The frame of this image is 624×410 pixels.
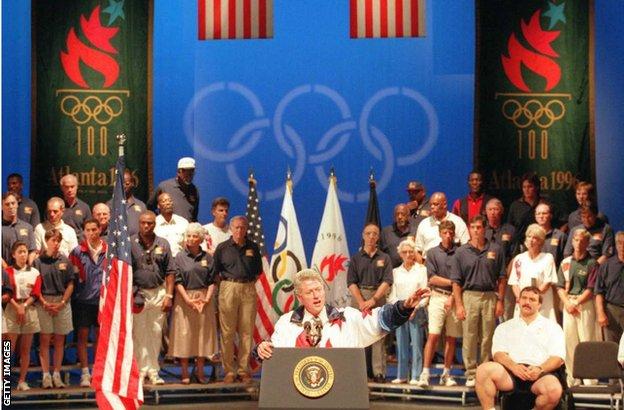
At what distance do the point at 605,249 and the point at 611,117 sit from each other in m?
2.80

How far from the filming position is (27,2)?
14133 millimetres

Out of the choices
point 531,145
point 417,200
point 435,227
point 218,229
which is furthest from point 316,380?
point 531,145

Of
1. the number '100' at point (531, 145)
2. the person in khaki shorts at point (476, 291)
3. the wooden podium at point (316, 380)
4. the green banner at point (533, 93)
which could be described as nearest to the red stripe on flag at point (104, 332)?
the person in khaki shorts at point (476, 291)

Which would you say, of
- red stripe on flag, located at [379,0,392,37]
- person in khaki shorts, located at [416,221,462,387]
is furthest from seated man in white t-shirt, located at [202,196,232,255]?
red stripe on flag, located at [379,0,392,37]

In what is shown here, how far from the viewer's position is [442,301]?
40.0 feet

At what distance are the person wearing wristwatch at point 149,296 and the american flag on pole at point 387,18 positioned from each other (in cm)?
392

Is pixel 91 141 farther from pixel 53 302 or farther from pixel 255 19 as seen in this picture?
pixel 53 302

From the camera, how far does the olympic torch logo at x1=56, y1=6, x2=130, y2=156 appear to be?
46.5ft

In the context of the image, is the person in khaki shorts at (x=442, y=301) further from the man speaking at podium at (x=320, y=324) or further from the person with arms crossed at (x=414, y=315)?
the man speaking at podium at (x=320, y=324)

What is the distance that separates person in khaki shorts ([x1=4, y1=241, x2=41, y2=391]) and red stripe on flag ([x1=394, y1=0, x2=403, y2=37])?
17.4ft

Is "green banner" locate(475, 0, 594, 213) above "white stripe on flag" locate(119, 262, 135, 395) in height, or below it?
above

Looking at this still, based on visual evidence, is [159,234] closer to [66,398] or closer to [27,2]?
[66,398]

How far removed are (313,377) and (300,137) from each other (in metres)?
9.51

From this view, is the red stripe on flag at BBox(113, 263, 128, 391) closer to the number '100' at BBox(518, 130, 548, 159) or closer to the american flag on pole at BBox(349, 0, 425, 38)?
the american flag on pole at BBox(349, 0, 425, 38)
